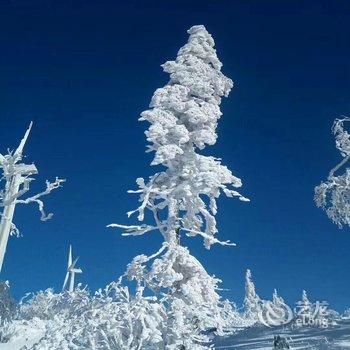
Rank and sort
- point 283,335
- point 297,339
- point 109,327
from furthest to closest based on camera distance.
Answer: point 283,335, point 297,339, point 109,327

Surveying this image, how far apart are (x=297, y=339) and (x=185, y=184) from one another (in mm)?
12623

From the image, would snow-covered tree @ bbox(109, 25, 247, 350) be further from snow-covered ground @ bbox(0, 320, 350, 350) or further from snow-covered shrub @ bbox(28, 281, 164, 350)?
snow-covered ground @ bbox(0, 320, 350, 350)

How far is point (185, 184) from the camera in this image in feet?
55.5

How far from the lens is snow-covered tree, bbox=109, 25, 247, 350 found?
15227 mm

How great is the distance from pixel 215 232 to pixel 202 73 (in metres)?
6.92

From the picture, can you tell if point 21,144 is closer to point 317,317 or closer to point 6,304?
point 6,304

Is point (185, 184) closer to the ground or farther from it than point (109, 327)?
farther from it

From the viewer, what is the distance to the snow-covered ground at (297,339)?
21.8 m

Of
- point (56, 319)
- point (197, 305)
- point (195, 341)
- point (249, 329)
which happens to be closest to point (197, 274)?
point (197, 305)

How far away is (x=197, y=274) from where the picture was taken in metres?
16.0

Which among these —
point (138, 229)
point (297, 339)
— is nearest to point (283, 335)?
point (297, 339)

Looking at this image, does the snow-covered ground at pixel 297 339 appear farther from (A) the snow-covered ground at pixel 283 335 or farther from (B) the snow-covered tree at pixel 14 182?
(B) the snow-covered tree at pixel 14 182

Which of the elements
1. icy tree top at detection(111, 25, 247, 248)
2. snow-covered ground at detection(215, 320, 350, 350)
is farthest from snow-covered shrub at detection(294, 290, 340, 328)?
icy tree top at detection(111, 25, 247, 248)

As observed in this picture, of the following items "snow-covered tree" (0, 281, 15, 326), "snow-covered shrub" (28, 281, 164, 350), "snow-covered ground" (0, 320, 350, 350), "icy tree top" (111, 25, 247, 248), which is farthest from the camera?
"snow-covered tree" (0, 281, 15, 326)
